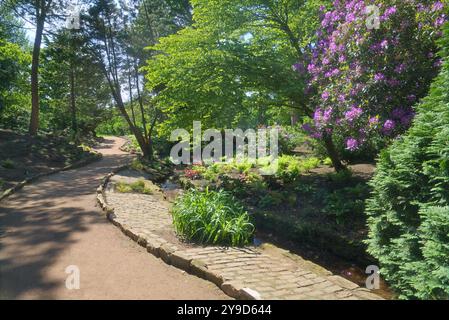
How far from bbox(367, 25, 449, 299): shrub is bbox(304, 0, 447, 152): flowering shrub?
219 cm

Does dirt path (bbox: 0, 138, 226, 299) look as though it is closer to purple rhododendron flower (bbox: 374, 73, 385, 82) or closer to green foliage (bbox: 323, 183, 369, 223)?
green foliage (bbox: 323, 183, 369, 223)

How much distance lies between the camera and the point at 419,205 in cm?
428

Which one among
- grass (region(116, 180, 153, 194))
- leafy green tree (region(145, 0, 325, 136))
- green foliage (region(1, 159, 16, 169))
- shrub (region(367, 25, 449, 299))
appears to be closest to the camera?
shrub (region(367, 25, 449, 299))

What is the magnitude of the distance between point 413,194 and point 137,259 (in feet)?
12.1

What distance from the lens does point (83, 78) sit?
1037 inches

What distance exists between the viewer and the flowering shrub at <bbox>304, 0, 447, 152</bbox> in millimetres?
6602

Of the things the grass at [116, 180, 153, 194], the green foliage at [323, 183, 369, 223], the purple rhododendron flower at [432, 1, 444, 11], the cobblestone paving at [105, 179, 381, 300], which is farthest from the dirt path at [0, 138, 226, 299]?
the purple rhododendron flower at [432, 1, 444, 11]

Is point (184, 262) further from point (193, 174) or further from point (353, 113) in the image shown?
point (193, 174)

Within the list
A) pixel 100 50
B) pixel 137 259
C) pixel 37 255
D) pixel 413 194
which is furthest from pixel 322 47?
pixel 100 50

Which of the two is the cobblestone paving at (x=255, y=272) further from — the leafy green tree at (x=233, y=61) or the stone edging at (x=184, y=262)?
the leafy green tree at (x=233, y=61)

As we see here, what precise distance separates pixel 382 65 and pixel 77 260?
5993 mm

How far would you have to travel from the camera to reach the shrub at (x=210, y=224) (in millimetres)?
6152

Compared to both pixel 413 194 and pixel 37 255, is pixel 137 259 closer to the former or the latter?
pixel 37 255

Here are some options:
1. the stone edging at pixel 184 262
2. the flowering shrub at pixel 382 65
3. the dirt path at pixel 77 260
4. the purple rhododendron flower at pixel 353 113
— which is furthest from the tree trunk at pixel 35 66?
the purple rhododendron flower at pixel 353 113
